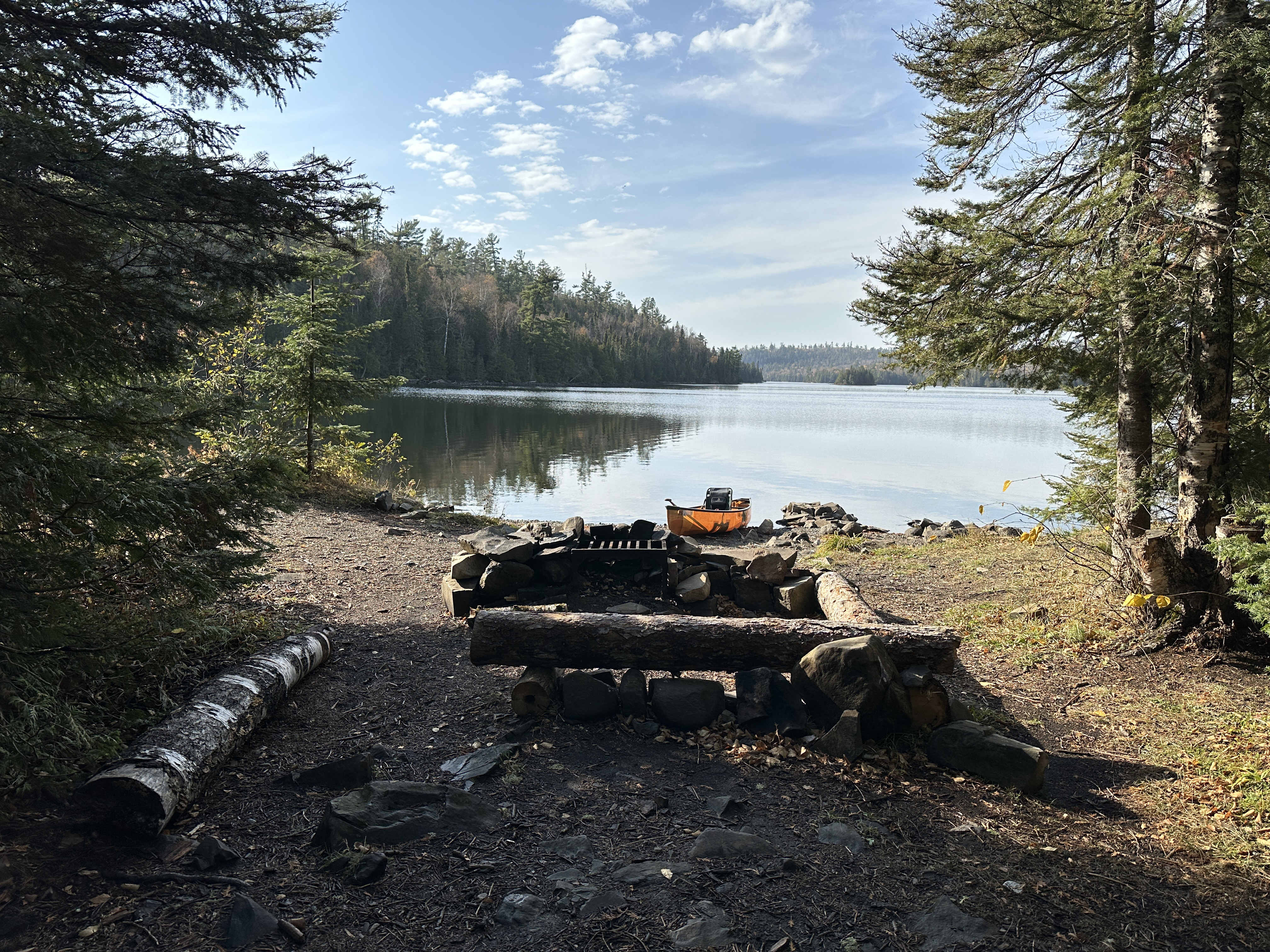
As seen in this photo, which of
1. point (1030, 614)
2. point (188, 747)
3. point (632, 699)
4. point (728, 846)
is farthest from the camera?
point (1030, 614)

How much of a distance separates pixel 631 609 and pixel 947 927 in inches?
190

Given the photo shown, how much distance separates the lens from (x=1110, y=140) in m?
7.07

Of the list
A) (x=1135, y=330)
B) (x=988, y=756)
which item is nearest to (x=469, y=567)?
(x=988, y=756)

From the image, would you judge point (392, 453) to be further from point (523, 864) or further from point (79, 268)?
point (523, 864)

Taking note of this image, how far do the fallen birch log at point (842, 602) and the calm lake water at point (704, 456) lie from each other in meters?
4.25

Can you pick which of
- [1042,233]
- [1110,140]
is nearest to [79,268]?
[1042,233]

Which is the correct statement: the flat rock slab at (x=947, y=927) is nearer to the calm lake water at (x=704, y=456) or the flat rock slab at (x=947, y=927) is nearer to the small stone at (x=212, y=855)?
the small stone at (x=212, y=855)

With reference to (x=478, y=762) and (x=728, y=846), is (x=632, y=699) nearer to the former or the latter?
(x=478, y=762)

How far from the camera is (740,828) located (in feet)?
12.3

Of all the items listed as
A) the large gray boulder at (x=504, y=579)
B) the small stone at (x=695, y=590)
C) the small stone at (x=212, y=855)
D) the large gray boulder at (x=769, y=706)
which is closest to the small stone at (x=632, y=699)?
the large gray boulder at (x=769, y=706)

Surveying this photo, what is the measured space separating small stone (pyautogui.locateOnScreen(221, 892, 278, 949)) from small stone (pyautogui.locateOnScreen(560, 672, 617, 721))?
7.78ft

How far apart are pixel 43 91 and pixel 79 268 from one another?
1291mm

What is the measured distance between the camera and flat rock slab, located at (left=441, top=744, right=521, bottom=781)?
4.27 metres

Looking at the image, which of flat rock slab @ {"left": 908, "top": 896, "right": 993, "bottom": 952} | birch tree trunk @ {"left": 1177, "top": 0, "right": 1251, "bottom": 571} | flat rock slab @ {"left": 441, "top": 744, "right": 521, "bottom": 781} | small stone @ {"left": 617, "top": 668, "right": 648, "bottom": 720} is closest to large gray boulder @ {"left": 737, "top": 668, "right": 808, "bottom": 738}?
small stone @ {"left": 617, "top": 668, "right": 648, "bottom": 720}
